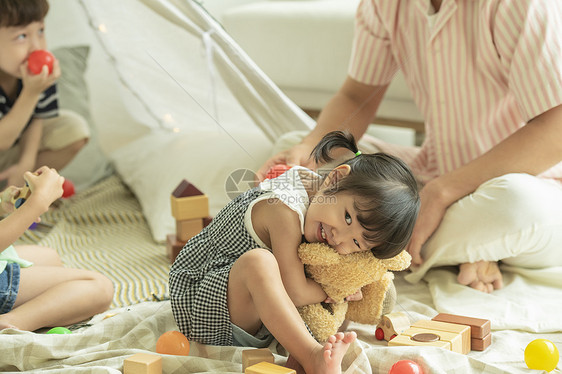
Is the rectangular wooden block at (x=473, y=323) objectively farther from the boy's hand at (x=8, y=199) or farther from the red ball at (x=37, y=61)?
the red ball at (x=37, y=61)

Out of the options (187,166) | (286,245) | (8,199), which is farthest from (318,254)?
(187,166)

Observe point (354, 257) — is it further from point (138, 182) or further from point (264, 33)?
point (264, 33)

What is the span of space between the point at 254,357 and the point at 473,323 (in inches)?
13.7

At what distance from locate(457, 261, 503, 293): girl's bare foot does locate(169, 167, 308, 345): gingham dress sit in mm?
409

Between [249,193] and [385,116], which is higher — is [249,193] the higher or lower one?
the higher one

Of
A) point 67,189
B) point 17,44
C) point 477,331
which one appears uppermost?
point 17,44

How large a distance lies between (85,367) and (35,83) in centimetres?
83

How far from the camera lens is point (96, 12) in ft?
5.63

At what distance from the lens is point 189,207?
4.48 ft

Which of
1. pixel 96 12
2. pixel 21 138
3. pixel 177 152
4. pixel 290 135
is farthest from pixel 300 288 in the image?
pixel 96 12

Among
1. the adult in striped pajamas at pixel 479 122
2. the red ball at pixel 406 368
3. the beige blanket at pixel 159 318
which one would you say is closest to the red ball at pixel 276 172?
the adult in striped pajamas at pixel 479 122

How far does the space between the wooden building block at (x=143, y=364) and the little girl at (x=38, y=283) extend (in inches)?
9.2

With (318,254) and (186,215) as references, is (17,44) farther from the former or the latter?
(318,254)

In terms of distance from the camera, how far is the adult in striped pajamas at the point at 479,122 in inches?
45.5
